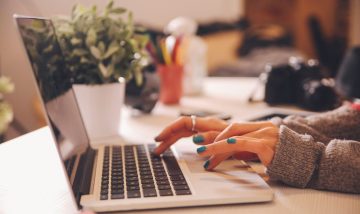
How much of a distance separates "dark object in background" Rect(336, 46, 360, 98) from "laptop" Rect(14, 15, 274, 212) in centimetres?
74

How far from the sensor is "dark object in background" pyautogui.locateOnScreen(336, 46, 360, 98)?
1.25 meters

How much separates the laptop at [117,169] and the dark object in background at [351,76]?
738 millimetres

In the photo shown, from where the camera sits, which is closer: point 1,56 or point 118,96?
point 118,96

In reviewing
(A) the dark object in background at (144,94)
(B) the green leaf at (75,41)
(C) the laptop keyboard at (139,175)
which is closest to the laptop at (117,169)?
(C) the laptop keyboard at (139,175)

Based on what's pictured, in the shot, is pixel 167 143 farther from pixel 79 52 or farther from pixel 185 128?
pixel 79 52

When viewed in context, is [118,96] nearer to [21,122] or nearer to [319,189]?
[319,189]

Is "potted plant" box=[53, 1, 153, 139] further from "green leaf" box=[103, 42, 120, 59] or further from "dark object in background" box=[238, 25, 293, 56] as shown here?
"dark object in background" box=[238, 25, 293, 56]

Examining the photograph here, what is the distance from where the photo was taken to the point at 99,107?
36.3 inches

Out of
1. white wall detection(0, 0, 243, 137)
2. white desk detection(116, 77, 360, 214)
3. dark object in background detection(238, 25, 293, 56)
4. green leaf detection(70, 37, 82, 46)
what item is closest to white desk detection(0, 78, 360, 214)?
white desk detection(116, 77, 360, 214)

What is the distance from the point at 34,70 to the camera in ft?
1.77

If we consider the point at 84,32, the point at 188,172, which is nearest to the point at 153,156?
the point at 188,172

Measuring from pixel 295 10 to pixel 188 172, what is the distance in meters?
5.14

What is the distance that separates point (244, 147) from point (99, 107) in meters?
0.42

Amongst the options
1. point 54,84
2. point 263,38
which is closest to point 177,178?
point 54,84
